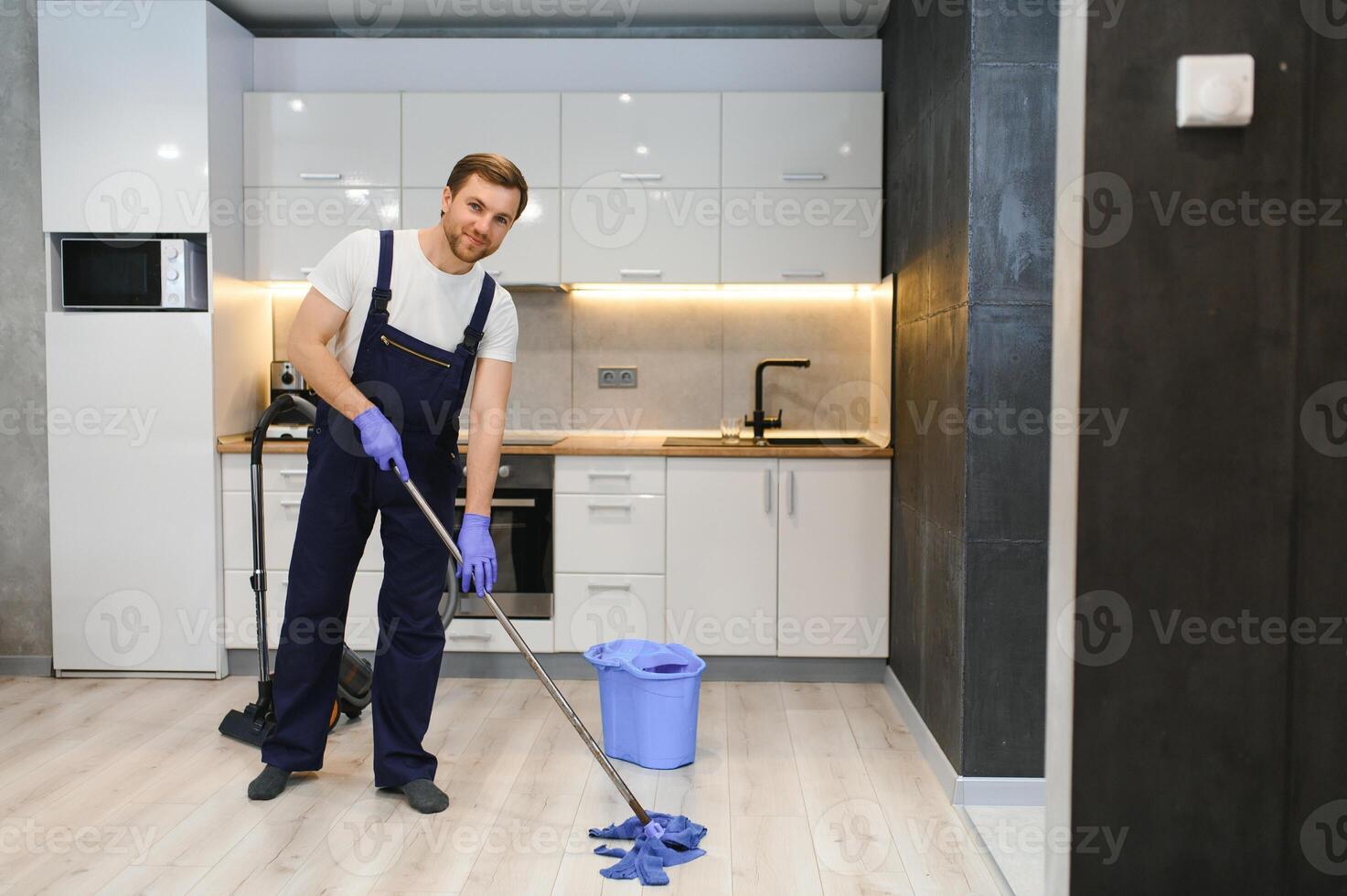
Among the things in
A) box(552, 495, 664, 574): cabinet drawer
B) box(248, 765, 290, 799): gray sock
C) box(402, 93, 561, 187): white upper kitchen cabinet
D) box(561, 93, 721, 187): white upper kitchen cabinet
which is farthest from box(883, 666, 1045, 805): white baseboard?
box(402, 93, 561, 187): white upper kitchen cabinet

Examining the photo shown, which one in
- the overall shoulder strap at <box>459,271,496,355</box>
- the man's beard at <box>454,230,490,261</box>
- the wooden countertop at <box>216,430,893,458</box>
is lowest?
the wooden countertop at <box>216,430,893,458</box>

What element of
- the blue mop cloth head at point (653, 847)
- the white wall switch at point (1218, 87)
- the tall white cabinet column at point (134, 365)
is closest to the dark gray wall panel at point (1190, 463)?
the white wall switch at point (1218, 87)

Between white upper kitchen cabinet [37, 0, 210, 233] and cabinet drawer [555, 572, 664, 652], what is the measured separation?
1.80 metres

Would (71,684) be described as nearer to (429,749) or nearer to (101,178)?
(429,749)

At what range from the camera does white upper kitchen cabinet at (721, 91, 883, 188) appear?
12.9 ft

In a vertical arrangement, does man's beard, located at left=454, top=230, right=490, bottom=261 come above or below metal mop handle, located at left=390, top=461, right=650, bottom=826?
above

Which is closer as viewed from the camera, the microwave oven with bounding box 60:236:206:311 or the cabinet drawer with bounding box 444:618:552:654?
the microwave oven with bounding box 60:236:206:311

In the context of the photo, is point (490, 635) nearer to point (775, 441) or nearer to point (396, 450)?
point (775, 441)

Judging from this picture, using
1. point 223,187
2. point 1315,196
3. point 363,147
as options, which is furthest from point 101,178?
point 1315,196

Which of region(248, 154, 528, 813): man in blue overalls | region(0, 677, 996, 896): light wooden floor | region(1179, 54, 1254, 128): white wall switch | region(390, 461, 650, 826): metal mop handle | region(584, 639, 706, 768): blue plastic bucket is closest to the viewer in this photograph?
region(1179, 54, 1254, 128): white wall switch

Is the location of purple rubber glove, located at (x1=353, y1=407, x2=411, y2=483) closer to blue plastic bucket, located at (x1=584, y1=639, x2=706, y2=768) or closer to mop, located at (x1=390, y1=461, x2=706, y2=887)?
mop, located at (x1=390, y1=461, x2=706, y2=887)

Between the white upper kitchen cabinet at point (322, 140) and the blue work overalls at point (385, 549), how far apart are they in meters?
1.56

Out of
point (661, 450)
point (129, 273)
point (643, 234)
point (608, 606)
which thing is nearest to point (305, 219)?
point (129, 273)

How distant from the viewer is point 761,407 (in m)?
4.23
